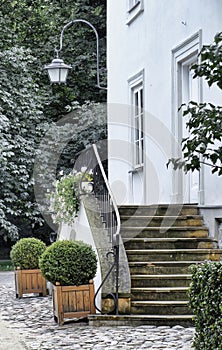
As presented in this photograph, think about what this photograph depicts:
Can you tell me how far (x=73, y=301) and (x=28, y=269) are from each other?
390 cm

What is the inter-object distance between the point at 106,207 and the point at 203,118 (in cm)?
484

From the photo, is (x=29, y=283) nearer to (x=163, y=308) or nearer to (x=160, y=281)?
(x=160, y=281)

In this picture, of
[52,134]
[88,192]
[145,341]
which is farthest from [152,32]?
[52,134]

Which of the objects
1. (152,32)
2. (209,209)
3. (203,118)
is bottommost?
(209,209)

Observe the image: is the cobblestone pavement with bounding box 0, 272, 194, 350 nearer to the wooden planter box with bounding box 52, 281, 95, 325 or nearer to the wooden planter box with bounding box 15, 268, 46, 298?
the wooden planter box with bounding box 52, 281, 95, 325

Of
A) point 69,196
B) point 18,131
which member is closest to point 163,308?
point 69,196

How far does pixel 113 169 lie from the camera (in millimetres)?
15398

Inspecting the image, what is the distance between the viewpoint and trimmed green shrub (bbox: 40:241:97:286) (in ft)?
29.1

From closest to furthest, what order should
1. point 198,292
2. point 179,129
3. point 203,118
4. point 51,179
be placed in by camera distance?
point 203,118
point 198,292
point 179,129
point 51,179

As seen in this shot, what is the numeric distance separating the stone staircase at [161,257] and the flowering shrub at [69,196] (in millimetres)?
748

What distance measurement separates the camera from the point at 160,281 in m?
9.09

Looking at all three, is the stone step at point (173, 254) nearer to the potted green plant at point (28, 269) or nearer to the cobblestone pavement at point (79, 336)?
the cobblestone pavement at point (79, 336)

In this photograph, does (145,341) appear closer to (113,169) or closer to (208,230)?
(208,230)

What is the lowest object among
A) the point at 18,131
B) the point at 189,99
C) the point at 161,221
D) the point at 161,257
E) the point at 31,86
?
the point at 161,257
